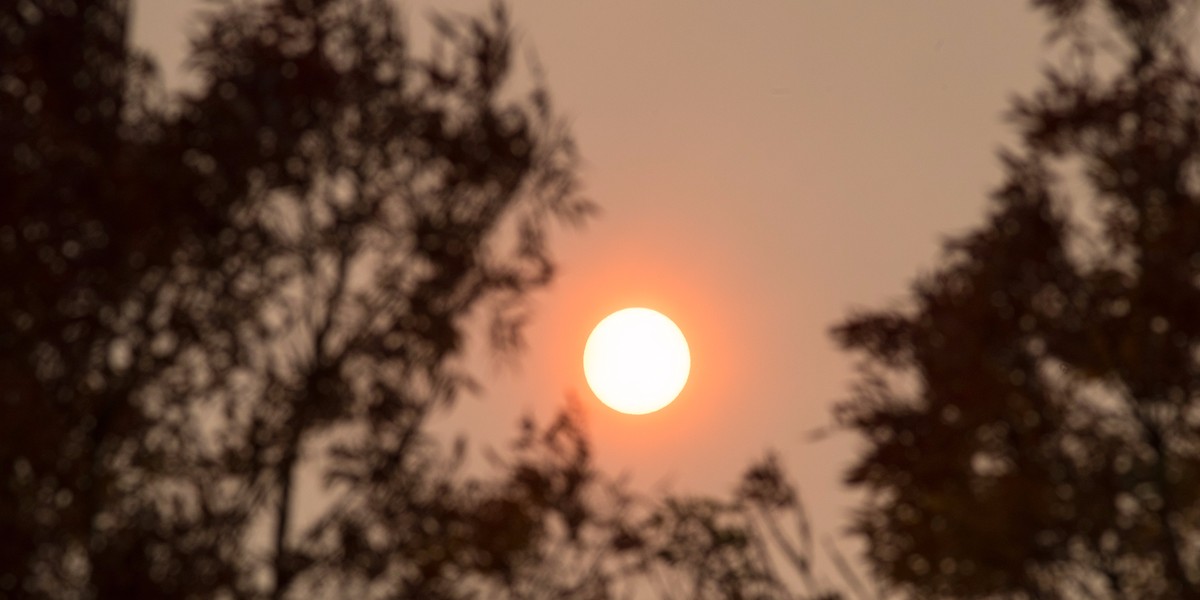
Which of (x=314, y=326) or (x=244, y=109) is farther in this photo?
(x=314, y=326)

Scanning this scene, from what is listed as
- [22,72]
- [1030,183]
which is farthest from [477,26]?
[1030,183]

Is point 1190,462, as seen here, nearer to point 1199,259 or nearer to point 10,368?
point 1199,259

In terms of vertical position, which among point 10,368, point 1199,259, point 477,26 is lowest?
point 1199,259

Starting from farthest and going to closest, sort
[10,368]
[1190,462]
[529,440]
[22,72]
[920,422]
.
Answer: [529,440] < [920,422] < [1190,462] < [22,72] < [10,368]

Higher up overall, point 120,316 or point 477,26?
point 477,26

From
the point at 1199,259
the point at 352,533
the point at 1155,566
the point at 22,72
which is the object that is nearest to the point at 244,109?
the point at 22,72

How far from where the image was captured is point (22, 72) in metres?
8.68

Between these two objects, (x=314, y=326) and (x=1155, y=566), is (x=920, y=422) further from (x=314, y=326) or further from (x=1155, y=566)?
(x=314, y=326)

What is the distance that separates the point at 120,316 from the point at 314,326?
1.65 meters

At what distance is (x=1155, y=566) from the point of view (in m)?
10.6

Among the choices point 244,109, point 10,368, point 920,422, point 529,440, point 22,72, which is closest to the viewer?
point 10,368

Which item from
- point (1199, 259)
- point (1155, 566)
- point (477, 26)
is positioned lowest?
point (1155, 566)

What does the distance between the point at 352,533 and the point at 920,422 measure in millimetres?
4119

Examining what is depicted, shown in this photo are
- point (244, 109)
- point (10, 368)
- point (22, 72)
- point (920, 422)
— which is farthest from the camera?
point (920, 422)
